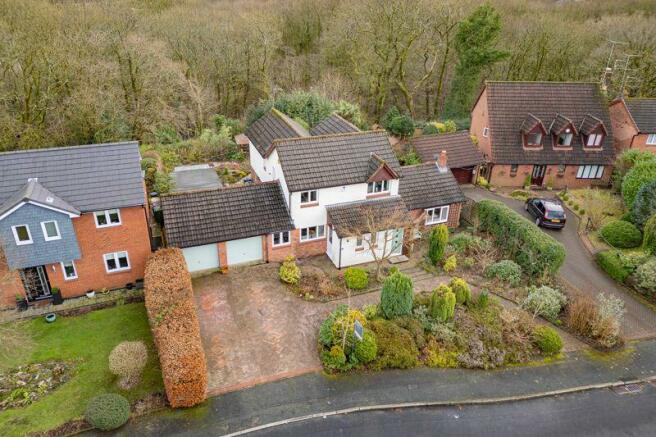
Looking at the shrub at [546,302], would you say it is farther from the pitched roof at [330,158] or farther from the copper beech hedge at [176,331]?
the copper beech hedge at [176,331]

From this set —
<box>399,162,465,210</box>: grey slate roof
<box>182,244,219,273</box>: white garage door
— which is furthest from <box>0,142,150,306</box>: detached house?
<box>399,162,465,210</box>: grey slate roof

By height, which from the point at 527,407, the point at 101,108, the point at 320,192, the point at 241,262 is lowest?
the point at 527,407

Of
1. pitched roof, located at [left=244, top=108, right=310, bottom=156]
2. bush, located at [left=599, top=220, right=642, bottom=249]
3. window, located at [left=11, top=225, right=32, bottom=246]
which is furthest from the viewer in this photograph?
pitched roof, located at [left=244, top=108, right=310, bottom=156]

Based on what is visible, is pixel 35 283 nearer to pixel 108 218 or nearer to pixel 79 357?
pixel 108 218

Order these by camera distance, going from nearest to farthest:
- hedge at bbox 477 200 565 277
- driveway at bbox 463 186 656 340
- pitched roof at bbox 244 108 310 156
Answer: driveway at bbox 463 186 656 340 < hedge at bbox 477 200 565 277 < pitched roof at bbox 244 108 310 156

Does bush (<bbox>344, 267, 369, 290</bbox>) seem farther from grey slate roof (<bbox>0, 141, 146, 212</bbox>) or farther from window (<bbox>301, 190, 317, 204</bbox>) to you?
grey slate roof (<bbox>0, 141, 146, 212</bbox>)

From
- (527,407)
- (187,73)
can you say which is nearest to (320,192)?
(527,407)

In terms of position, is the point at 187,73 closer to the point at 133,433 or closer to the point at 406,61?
the point at 406,61
